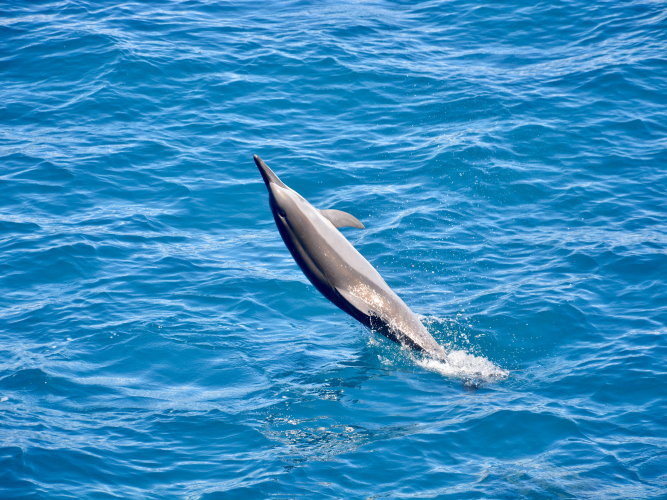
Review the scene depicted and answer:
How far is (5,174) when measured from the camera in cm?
1914

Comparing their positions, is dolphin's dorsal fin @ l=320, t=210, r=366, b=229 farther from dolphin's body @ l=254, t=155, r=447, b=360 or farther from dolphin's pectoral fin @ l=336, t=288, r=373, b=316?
dolphin's pectoral fin @ l=336, t=288, r=373, b=316

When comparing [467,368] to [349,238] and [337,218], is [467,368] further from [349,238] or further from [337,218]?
[349,238]

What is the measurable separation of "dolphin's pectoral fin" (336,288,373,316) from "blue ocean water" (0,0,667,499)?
5.27 feet

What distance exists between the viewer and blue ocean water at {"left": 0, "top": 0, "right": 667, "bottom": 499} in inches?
427

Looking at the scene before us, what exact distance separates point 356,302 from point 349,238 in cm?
548

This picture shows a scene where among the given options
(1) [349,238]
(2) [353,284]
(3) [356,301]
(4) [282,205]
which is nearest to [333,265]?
(2) [353,284]

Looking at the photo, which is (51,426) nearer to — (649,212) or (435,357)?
(435,357)

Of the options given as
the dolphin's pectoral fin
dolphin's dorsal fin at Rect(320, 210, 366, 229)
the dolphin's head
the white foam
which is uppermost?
the dolphin's head

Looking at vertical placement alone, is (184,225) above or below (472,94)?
below

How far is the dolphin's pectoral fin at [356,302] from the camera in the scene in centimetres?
1183

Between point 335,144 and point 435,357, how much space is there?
9668 millimetres

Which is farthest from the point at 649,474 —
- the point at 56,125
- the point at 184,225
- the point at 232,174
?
the point at 56,125

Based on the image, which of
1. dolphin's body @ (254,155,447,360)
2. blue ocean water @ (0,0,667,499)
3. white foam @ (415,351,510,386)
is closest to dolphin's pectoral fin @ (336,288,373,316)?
dolphin's body @ (254,155,447,360)

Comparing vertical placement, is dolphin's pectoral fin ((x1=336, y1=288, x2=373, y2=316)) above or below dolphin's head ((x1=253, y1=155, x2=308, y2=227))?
below
